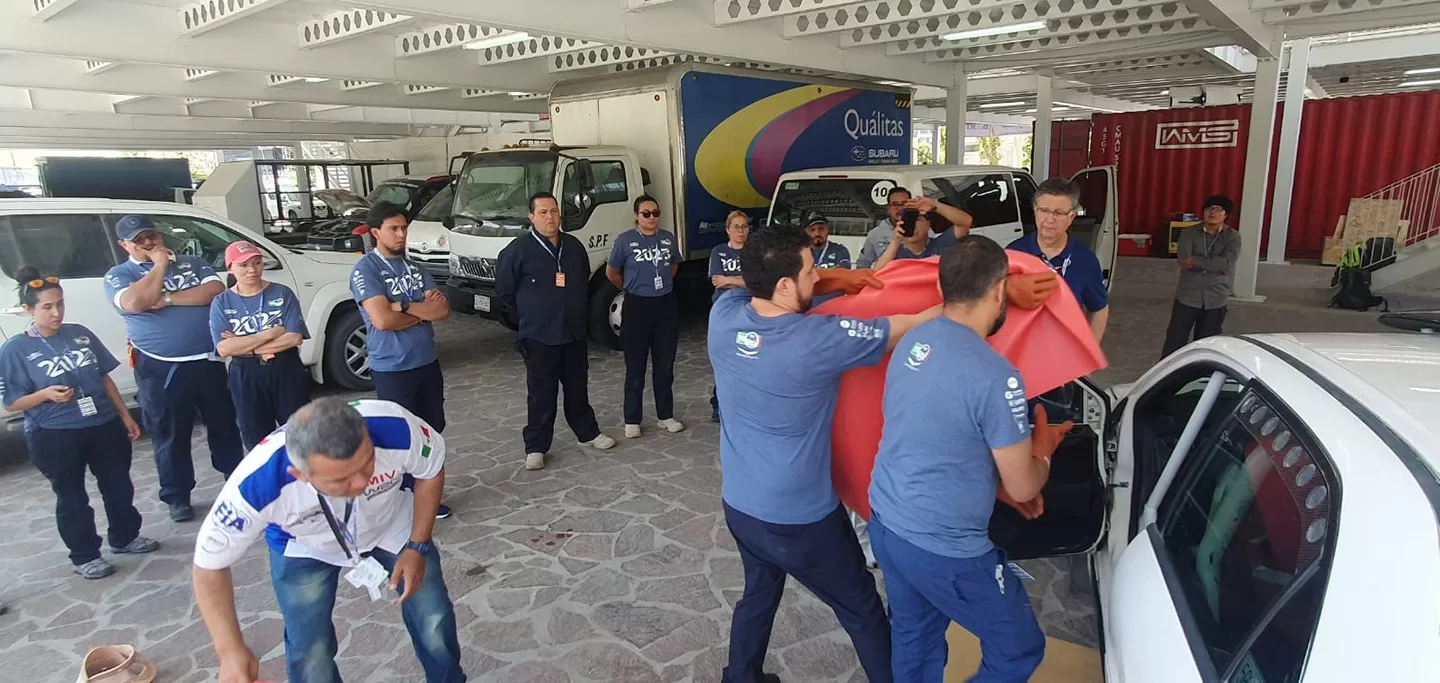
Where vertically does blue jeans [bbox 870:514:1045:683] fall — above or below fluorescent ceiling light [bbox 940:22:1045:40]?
below

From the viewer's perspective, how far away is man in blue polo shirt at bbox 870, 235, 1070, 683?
6.61 ft

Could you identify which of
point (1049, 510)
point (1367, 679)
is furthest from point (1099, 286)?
point (1367, 679)

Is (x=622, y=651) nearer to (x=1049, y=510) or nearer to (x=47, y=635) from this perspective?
(x=1049, y=510)

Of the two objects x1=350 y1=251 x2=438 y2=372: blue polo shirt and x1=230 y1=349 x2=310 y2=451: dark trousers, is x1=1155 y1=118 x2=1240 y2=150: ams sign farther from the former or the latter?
x1=230 y1=349 x2=310 y2=451: dark trousers

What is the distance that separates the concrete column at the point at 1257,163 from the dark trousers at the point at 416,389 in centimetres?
994

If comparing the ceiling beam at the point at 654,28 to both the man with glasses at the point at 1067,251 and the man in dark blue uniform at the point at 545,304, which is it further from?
the man with glasses at the point at 1067,251

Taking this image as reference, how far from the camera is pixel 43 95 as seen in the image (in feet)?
46.1

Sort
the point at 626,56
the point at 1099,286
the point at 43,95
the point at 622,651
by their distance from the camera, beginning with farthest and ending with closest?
the point at 43,95 < the point at 626,56 < the point at 1099,286 < the point at 622,651

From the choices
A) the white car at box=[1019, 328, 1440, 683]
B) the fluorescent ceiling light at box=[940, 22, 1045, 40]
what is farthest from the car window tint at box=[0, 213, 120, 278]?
the fluorescent ceiling light at box=[940, 22, 1045, 40]

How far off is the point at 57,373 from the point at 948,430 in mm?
4200

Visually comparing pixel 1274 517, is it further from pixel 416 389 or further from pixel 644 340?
pixel 644 340

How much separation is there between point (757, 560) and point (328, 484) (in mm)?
1307

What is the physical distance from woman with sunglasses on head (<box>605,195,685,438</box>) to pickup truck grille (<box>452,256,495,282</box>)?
2.80 metres

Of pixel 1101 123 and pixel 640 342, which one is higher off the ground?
pixel 1101 123
